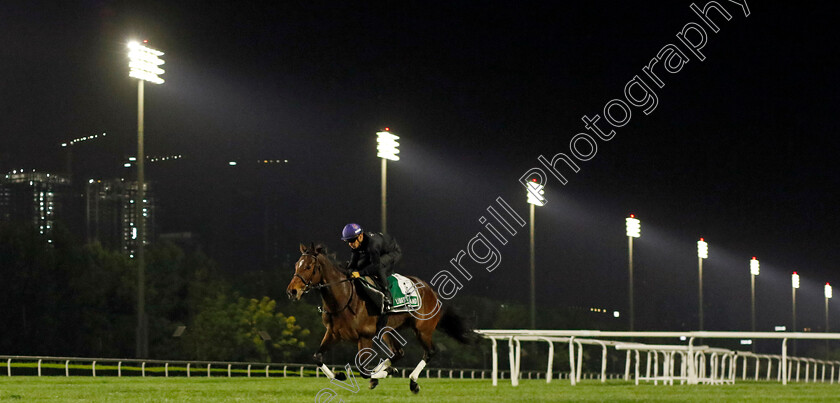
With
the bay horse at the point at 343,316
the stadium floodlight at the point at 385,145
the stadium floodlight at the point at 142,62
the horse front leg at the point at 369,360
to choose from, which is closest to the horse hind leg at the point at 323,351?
the bay horse at the point at 343,316

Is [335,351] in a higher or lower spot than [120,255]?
lower

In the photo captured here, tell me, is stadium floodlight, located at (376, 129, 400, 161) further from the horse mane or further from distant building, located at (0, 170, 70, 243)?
distant building, located at (0, 170, 70, 243)

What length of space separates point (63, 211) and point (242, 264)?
69.6ft

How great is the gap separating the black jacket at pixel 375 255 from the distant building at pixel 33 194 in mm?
99655

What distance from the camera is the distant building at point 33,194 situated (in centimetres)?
10988

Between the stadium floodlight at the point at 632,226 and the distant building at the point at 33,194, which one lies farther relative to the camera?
the distant building at the point at 33,194

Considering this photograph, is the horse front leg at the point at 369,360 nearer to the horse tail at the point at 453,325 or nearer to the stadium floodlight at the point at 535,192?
the horse tail at the point at 453,325

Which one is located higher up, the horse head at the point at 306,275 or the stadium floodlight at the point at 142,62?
the stadium floodlight at the point at 142,62

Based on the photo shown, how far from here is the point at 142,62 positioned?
27500mm

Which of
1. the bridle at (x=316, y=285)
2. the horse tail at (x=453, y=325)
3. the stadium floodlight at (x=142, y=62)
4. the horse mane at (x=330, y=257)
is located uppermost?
the stadium floodlight at (x=142, y=62)

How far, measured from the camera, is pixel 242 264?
10850 centimetres

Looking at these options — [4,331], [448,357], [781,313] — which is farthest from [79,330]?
[781,313]

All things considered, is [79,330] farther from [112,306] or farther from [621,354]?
[621,354]

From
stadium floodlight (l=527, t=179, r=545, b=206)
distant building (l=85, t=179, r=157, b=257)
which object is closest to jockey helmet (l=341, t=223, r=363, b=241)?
stadium floodlight (l=527, t=179, r=545, b=206)
